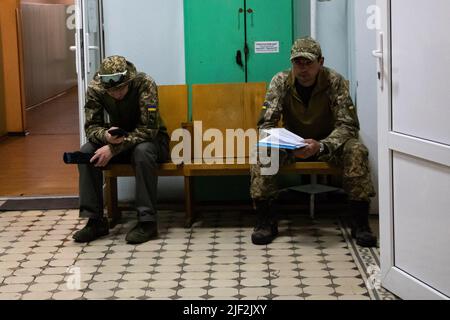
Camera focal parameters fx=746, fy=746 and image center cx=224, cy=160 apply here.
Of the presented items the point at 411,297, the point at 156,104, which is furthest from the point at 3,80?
the point at 411,297

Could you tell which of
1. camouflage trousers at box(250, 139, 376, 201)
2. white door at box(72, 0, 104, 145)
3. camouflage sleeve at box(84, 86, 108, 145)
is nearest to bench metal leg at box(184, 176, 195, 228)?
camouflage trousers at box(250, 139, 376, 201)

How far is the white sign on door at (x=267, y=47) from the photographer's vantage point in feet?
16.4

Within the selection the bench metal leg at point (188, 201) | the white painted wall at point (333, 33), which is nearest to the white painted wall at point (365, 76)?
the white painted wall at point (333, 33)

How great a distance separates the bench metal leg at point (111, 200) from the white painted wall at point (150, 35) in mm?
597

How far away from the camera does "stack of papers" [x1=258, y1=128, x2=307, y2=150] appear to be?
13.7ft

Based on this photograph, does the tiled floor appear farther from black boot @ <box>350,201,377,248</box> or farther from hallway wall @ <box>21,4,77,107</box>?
hallway wall @ <box>21,4,77,107</box>

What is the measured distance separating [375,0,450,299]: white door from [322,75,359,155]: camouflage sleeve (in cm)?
87

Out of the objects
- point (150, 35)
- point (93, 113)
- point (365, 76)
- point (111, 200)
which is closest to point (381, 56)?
point (365, 76)

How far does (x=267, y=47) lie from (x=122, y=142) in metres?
1.24

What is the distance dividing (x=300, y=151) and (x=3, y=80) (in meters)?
4.99

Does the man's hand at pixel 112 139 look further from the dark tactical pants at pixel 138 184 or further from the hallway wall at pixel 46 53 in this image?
the hallway wall at pixel 46 53

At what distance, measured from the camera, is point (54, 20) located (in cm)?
1302

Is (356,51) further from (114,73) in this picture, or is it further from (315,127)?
(114,73)
